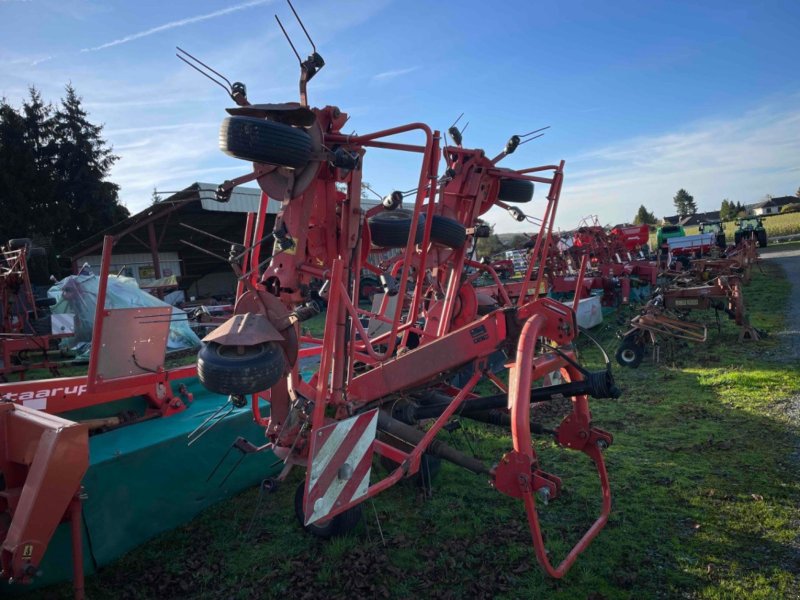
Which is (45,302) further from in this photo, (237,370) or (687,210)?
(687,210)

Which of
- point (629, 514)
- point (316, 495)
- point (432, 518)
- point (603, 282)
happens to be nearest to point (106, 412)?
point (316, 495)

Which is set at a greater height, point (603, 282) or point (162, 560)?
point (603, 282)

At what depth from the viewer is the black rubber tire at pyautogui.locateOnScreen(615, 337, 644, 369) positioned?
818 cm

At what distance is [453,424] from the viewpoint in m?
4.00

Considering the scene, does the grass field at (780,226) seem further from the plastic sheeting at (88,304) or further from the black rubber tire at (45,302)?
the black rubber tire at (45,302)

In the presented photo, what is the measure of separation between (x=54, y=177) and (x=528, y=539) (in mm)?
29053

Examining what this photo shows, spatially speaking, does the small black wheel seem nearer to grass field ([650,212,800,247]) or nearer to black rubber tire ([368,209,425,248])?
→ black rubber tire ([368,209,425,248])

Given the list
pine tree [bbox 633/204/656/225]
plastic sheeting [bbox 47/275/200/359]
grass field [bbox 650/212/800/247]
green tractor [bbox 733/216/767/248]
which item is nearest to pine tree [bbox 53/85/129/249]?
plastic sheeting [bbox 47/275/200/359]

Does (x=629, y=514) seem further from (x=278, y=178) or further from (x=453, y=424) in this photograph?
(x=278, y=178)

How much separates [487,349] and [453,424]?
100cm

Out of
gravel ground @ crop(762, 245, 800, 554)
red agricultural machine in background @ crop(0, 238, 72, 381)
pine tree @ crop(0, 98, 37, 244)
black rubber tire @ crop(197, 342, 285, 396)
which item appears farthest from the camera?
pine tree @ crop(0, 98, 37, 244)

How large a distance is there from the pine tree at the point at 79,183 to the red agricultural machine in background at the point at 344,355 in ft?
84.6

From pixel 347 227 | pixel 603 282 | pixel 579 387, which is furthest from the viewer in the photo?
pixel 603 282

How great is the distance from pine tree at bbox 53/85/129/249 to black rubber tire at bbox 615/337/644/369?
82.4ft
